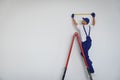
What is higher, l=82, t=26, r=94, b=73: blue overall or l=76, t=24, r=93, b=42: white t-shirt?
l=76, t=24, r=93, b=42: white t-shirt

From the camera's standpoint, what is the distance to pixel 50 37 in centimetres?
201

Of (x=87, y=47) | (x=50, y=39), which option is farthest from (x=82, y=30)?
(x=50, y=39)

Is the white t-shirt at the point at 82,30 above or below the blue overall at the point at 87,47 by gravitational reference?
above

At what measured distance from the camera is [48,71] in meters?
2.00

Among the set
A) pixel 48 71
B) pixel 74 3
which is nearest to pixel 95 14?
pixel 74 3

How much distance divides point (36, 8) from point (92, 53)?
96 cm

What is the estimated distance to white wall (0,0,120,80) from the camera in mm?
1948

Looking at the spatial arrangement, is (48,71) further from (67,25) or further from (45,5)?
(45,5)

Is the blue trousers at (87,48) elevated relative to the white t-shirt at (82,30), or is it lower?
Answer: lower

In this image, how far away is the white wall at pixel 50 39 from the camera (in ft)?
6.39

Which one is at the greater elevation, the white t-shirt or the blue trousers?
the white t-shirt

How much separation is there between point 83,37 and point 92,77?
1.74ft

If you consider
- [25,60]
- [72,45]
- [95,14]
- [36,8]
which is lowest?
[25,60]

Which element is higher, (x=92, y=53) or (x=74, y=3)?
(x=74, y=3)
